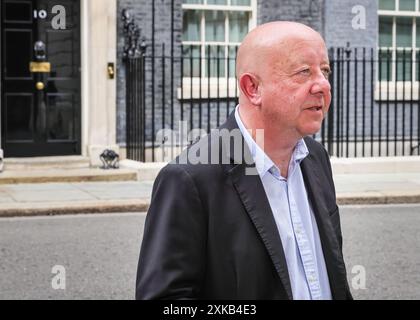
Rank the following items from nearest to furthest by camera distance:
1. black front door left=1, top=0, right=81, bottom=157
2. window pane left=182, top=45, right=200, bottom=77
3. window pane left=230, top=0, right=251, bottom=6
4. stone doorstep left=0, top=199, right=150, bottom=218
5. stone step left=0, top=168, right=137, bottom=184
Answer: stone doorstep left=0, top=199, right=150, bottom=218
stone step left=0, top=168, right=137, bottom=184
black front door left=1, top=0, right=81, bottom=157
window pane left=182, top=45, right=200, bottom=77
window pane left=230, top=0, right=251, bottom=6

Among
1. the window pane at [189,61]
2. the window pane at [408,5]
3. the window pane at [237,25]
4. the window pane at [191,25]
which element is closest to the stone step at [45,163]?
the window pane at [189,61]

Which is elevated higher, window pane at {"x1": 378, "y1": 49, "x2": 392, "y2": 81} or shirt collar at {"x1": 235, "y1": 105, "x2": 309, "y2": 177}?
window pane at {"x1": 378, "y1": 49, "x2": 392, "y2": 81}

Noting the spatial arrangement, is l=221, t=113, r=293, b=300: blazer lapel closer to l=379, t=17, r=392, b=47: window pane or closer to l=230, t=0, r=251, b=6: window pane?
l=230, t=0, r=251, b=6: window pane

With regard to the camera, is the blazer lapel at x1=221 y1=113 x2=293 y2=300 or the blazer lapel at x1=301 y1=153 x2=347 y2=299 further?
the blazer lapel at x1=301 y1=153 x2=347 y2=299

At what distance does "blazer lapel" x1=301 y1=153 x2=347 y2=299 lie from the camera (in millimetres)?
2449

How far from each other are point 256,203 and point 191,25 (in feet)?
42.9

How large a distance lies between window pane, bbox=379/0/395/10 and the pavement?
3.91 meters

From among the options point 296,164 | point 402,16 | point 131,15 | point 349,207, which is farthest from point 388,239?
point 402,16

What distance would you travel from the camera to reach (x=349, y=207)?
11195mm

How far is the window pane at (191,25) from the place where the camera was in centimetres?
1505

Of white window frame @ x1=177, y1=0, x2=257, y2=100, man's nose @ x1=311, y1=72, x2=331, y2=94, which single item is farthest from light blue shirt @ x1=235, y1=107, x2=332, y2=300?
white window frame @ x1=177, y1=0, x2=257, y2=100

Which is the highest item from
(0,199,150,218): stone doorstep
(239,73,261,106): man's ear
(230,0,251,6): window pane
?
(230,0,251,6): window pane

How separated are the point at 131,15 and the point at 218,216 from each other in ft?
40.8

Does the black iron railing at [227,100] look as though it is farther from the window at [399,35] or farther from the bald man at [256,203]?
the bald man at [256,203]
